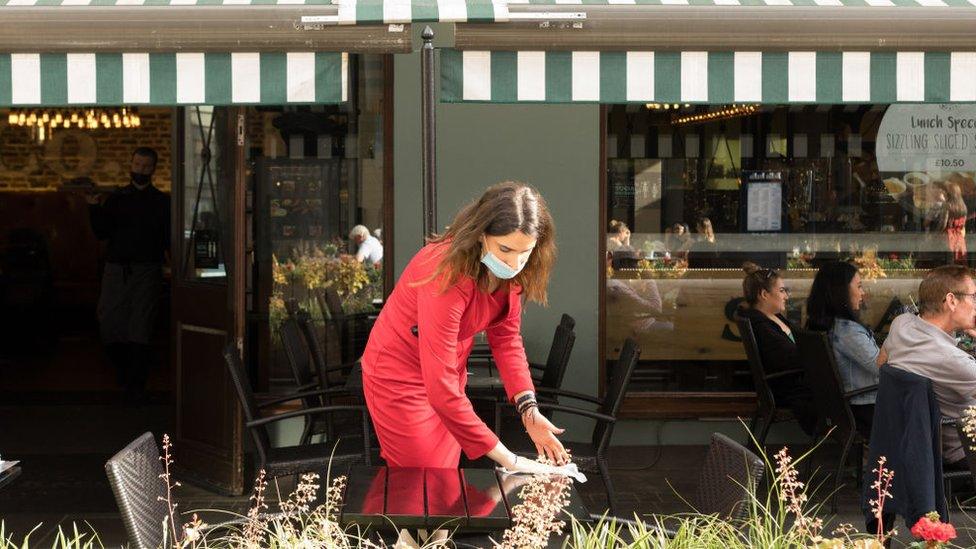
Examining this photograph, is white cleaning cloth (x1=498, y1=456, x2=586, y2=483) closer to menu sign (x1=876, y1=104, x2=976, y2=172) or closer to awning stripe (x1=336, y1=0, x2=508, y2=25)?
awning stripe (x1=336, y1=0, x2=508, y2=25)

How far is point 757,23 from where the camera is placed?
15.5 feet

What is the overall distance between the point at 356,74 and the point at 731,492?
4.18 m

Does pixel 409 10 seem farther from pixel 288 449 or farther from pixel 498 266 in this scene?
pixel 288 449

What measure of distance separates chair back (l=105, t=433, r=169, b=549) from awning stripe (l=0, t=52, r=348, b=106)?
5.16ft

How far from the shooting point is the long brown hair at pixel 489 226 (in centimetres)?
354

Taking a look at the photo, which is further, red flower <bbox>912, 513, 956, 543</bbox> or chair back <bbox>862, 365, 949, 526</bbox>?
chair back <bbox>862, 365, 949, 526</bbox>

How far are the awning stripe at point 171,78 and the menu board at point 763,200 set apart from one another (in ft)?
11.3

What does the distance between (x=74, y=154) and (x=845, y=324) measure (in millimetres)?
11038

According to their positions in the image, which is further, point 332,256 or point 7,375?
point 7,375

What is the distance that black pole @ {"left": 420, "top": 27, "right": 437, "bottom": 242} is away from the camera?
445cm

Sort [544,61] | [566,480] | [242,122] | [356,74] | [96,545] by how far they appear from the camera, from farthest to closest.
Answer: [356,74]
[242,122]
[96,545]
[544,61]
[566,480]

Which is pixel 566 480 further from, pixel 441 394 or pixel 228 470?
pixel 228 470

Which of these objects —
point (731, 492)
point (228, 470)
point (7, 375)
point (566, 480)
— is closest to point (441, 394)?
point (566, 480)

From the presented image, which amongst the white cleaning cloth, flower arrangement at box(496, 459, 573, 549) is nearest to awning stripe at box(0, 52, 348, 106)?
the white cleaning cloth
